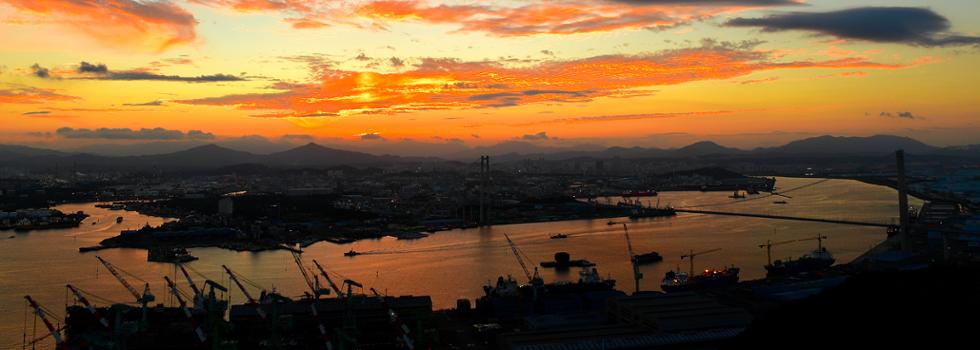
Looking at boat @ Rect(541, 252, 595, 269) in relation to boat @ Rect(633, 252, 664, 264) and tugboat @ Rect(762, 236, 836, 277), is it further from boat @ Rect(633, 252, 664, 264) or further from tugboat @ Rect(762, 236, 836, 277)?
tugboat @ Rect(762, 236, 836, 277)

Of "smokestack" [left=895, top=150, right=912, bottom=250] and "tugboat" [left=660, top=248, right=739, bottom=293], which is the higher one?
"smokestack" [left=895, top=150, right=912, bottom=250]

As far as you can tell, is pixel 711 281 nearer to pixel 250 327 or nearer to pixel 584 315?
pixel 584 315

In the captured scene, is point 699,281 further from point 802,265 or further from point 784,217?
point 784,217

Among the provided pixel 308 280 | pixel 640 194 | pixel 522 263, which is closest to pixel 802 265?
pixel 522 263

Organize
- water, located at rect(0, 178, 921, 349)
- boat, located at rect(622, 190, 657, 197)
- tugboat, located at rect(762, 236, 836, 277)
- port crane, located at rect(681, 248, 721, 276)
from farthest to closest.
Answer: boat, located at rect(622, 190, 657, 197) < port crane, located at rect(681, 248, 721, 276) < tugboat, located at rect(762, 236, 836, 277) < water, located at rect(0, 178, 921, 349)

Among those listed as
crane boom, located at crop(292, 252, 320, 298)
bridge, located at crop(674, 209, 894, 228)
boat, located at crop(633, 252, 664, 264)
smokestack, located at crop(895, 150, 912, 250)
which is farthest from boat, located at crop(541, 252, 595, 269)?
bridge, located at crop(674, 209, 894, 228)

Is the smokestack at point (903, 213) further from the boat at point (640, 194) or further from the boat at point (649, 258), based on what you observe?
the boat at point (640, 194)

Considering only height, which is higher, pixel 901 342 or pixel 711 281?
pixel 901 342

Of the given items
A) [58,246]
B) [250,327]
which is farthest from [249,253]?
[250,327]

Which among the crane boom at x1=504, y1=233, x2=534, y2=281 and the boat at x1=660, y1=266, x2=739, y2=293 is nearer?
the boat at x1=660, y1=266, x2=739, y2=293
